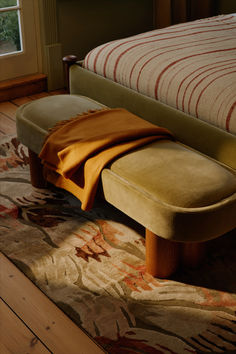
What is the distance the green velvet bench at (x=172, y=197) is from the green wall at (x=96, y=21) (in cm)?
185

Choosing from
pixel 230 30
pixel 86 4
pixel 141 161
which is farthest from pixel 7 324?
pixel 86 4

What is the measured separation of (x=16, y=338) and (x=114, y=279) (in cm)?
43

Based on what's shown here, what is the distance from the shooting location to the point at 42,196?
2391mm

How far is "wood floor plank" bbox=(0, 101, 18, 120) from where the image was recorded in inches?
129

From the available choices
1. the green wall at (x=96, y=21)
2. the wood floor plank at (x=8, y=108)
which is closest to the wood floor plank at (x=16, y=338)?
the wood floor plank at (x=8, y=108)

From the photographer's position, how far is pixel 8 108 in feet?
11.0

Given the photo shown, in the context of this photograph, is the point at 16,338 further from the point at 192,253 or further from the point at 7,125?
the point at 7,125

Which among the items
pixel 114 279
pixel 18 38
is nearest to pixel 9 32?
pixel 18 38

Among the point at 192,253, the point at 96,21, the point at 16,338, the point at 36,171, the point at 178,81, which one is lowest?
the point at 16,338

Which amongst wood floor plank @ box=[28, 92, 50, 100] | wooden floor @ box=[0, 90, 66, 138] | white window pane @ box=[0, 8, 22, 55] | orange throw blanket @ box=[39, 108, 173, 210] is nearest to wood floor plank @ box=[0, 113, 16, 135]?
wooden floor @ box=[0, 90, 66, 138]

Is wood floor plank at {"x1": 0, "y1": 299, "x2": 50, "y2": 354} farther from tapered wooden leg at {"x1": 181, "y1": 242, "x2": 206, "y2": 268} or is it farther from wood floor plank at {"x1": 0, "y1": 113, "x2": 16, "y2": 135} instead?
wood floor plank at {"x1": 0, "y1": 113, "x2": 16, "y2": 135}

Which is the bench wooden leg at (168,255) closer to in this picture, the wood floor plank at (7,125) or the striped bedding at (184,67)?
the striped bedding at (184,67)

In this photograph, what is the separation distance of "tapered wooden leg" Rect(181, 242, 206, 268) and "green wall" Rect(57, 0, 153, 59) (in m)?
2.17

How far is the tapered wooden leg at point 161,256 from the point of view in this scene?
1820 mm
